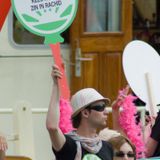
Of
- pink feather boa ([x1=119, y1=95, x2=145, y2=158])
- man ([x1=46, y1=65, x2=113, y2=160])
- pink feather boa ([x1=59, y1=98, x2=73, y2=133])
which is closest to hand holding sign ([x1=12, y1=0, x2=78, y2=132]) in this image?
man ([x1=46, y1=65, x2=113, y2=160])

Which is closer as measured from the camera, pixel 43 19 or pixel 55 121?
pixel 55 121

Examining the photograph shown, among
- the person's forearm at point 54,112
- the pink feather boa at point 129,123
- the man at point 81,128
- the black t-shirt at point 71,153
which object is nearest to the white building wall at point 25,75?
the pink feather boa at point 129,123

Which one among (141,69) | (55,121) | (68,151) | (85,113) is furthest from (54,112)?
(141,69)

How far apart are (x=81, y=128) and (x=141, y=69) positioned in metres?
1.41

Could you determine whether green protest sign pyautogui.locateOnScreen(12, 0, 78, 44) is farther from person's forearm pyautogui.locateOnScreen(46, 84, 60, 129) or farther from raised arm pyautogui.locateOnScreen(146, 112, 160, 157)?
raised arm pyautogui.locateOnScreen(146, 112, 160, 157)

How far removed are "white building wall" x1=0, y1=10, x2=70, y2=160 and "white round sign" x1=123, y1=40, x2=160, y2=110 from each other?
173cm

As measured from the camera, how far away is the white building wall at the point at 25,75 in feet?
26.4

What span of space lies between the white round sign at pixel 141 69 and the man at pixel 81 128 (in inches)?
37.9

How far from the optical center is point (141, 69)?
21.0 feet

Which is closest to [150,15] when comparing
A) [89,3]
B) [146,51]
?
[89,3]

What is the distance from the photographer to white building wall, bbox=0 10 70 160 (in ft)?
26.4

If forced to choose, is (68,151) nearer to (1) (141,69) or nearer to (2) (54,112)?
(2) (54,112)

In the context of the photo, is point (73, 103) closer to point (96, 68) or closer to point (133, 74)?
point (133, 74)

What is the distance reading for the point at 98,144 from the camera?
5.05 meters
